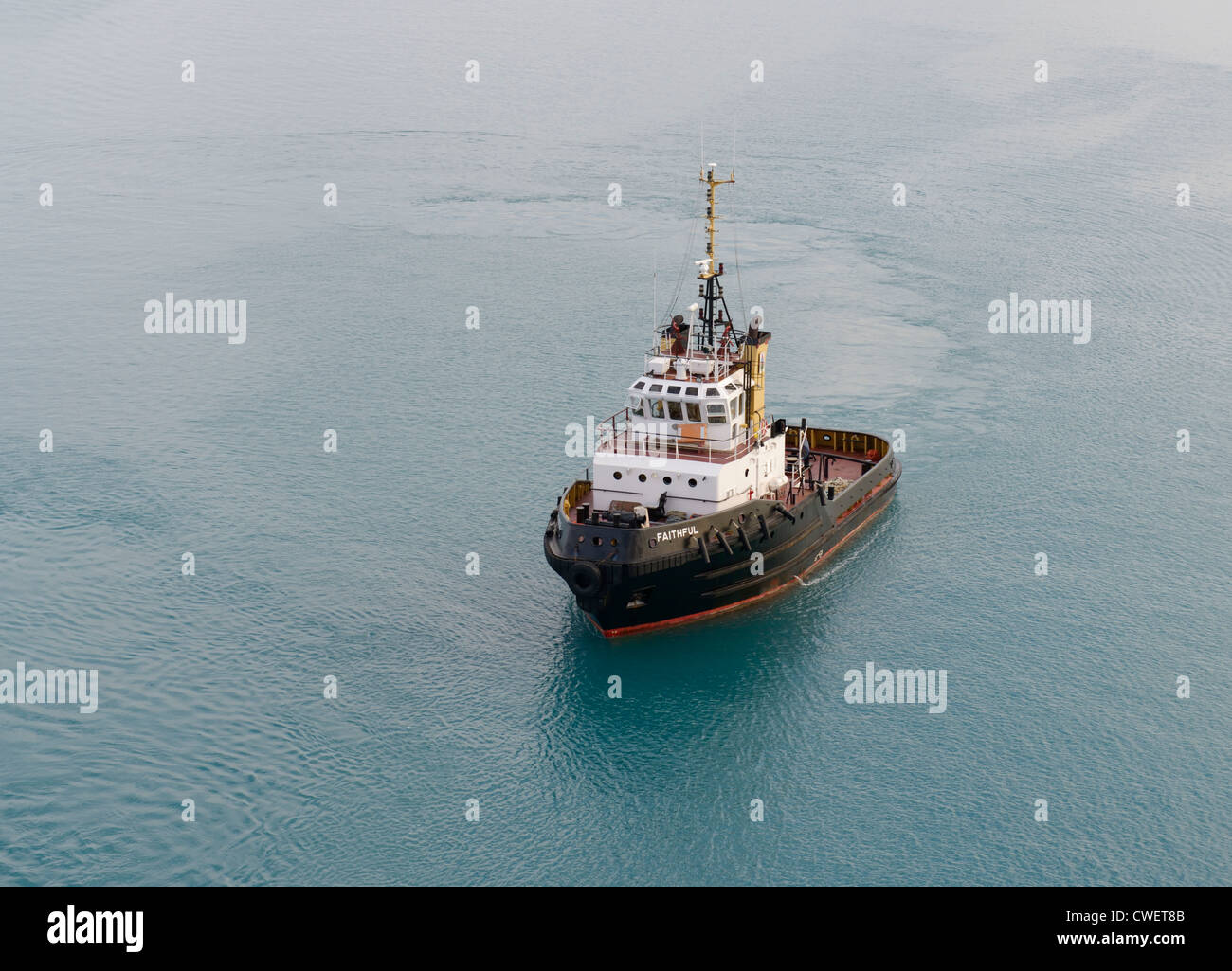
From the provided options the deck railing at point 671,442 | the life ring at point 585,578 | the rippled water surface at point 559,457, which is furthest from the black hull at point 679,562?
the deck railing at point 671,442

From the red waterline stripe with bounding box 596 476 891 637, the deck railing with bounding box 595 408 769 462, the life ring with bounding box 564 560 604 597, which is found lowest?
the red waterline stripe with bounding box 596 476 891 637

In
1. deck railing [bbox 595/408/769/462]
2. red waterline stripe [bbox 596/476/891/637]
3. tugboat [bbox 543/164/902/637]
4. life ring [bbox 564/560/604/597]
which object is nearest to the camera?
life ring [bbox 564/560/604/597]

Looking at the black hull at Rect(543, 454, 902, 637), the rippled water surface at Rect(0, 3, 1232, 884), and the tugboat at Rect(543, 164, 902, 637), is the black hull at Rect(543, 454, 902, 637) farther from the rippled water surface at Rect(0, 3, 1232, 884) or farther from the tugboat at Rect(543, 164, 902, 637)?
the rippled water surface at Rect(0, 3, 1232, 884)

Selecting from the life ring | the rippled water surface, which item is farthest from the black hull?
the rippled water surface

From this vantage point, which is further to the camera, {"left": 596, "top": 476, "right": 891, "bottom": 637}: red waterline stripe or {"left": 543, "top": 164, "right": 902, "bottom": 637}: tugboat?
{"left": 596, "top": 476, "right": 891, "bottom": 637}: red waterline stripe

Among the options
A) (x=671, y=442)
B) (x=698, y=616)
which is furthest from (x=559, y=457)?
(x=698, y=616)

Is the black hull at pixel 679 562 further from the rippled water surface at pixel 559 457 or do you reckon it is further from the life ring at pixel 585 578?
the rippled water surface at pixel 559 457

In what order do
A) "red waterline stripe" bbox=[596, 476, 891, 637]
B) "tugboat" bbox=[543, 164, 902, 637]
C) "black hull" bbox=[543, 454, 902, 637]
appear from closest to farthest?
"black hull" bbox=[543, 454, 902, 637]
"tugboat" bbox=[543, 164, 902, 637]
"red waterline stripe" bbox=[596, 476, 891, 637]
